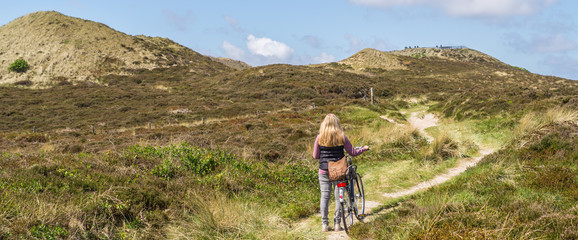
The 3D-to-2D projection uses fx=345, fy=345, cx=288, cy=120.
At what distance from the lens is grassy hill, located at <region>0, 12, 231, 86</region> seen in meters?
63.2

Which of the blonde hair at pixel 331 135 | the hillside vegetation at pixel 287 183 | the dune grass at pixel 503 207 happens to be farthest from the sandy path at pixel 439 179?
the blonde hair at pixel 331 135

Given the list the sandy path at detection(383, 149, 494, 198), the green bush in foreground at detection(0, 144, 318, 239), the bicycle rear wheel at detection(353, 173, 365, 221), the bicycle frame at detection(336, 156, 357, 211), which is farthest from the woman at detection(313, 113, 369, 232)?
the sandy path at detection(383, 149, 494, 198)

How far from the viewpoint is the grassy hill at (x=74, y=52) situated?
6322cm

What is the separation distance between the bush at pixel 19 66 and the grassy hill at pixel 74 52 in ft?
2.97

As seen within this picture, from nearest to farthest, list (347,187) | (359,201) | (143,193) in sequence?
(347,187) < (359,201) < (143,193)

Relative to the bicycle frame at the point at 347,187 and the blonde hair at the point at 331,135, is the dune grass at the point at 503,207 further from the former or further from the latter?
the blonde hair at the point at 331,135

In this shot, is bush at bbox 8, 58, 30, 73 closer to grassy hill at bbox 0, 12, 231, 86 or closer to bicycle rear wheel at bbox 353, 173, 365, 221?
grassy hill at bbox 0, 12, 231, 86

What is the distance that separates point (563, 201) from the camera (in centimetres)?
527

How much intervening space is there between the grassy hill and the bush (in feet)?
2.97

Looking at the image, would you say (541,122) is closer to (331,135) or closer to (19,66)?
(331,135)

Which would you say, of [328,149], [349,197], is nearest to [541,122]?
[349,197]

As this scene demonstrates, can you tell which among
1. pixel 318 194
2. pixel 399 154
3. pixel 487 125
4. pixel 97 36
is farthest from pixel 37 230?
pixel 97 36

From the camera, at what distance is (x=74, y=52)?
69.5m

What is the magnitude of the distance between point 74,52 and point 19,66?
9.55 meters
